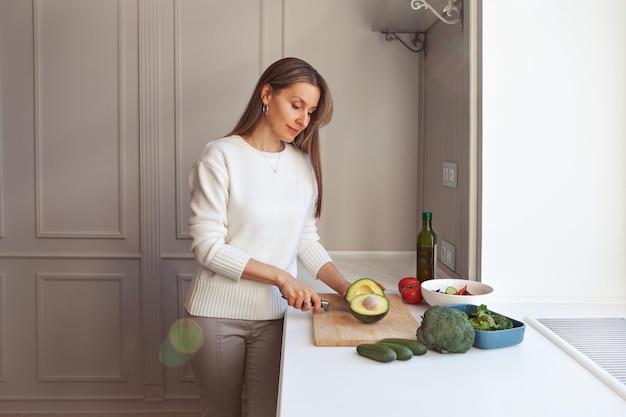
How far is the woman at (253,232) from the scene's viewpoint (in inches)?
75.5

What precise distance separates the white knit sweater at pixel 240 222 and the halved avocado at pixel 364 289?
9.6 inches

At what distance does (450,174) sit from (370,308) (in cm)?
87

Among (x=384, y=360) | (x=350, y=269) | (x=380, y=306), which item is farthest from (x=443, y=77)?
(x=384, y=360)

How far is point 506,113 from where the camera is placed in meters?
2.05

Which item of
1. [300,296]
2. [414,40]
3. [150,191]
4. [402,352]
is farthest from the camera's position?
[150,191]

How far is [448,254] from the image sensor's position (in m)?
2.48

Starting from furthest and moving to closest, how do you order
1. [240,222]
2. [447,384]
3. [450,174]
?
[450,174] < [240,222] < [447,384]

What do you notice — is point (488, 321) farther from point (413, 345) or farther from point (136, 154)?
point (136, 154)

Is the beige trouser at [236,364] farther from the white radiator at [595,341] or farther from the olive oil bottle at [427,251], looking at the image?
the white radiator at [595,341]

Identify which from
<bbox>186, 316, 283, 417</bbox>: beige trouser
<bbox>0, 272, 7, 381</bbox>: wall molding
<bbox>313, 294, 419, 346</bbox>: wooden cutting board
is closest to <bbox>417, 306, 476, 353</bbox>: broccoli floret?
<bbox>313, 294, 419, 346</bbox>: wooden cutting board

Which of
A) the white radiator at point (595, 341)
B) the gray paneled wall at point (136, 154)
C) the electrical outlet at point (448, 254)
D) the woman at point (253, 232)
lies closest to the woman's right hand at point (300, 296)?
the woman at point (253, 232)

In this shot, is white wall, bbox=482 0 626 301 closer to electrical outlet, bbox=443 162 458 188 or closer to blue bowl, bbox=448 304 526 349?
electrical outlet, bbox=443 162 458 188

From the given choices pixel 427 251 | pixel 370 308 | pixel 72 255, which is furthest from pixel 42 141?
pixel 370 308

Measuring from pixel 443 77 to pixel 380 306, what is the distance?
4.05 feet
